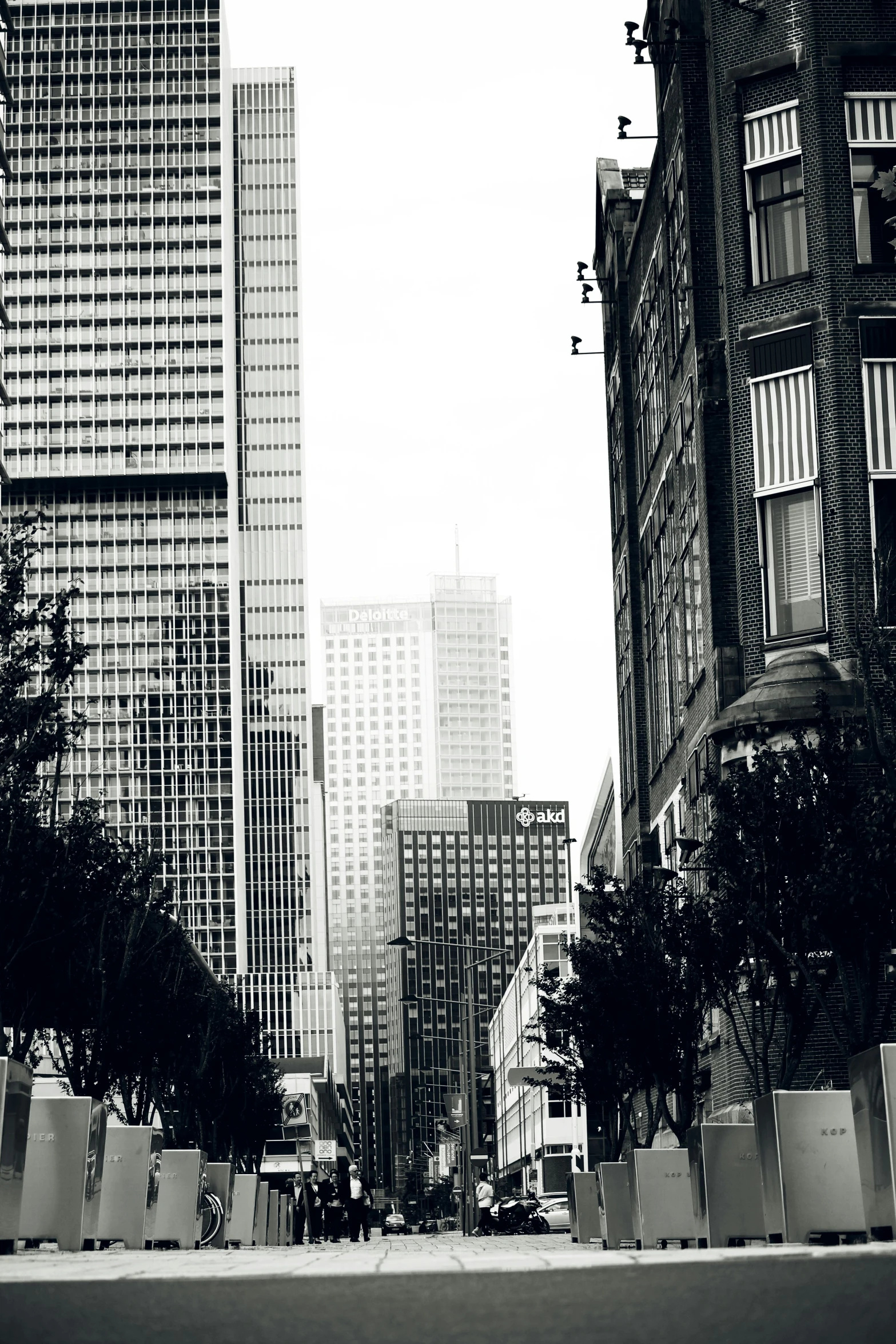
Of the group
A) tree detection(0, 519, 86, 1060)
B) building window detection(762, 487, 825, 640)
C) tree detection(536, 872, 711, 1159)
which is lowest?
tree detection(536, 872, 711, 1159)

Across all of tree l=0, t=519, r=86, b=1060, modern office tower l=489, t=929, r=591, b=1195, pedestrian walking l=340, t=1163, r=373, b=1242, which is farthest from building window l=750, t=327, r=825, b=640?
modern office tower l=489, t=929, r=591, b=1195

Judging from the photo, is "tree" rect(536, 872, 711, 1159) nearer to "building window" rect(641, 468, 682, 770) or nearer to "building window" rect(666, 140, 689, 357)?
"building window" rect(641, 468, 682, 770)

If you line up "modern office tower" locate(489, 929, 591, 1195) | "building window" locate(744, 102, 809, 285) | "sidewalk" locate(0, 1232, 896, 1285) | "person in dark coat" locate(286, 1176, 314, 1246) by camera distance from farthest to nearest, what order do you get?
1. "modern office tower" locate(489, 929, 591, 1195)
2. "person in dark coat" locate(286, 1176, 314, 1246)
3. "building window" locate(744, 102, 809, 285)
4. "sidewalk" locate(0, 1232, 896, 1285)

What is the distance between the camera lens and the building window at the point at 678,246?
4047cm

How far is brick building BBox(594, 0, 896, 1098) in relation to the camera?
3375 cm

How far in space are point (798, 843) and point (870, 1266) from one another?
1865cm

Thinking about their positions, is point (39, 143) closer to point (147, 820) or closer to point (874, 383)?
point (147, 820)

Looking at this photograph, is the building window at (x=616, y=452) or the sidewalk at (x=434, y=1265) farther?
the building window at (x=616, y=452)

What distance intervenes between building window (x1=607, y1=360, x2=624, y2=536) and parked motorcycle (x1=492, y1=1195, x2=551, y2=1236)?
72.2 ft

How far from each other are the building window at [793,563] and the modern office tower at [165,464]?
144 m

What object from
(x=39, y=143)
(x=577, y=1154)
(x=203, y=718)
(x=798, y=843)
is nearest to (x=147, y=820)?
→ (x=203, y=718)

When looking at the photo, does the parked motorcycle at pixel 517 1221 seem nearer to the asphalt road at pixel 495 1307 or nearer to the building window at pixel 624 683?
the building window at pixel 624 683

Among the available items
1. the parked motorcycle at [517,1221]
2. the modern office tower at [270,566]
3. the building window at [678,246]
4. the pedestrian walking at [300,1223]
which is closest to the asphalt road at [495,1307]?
the building window at [678,246]

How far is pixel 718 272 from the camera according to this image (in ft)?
127
